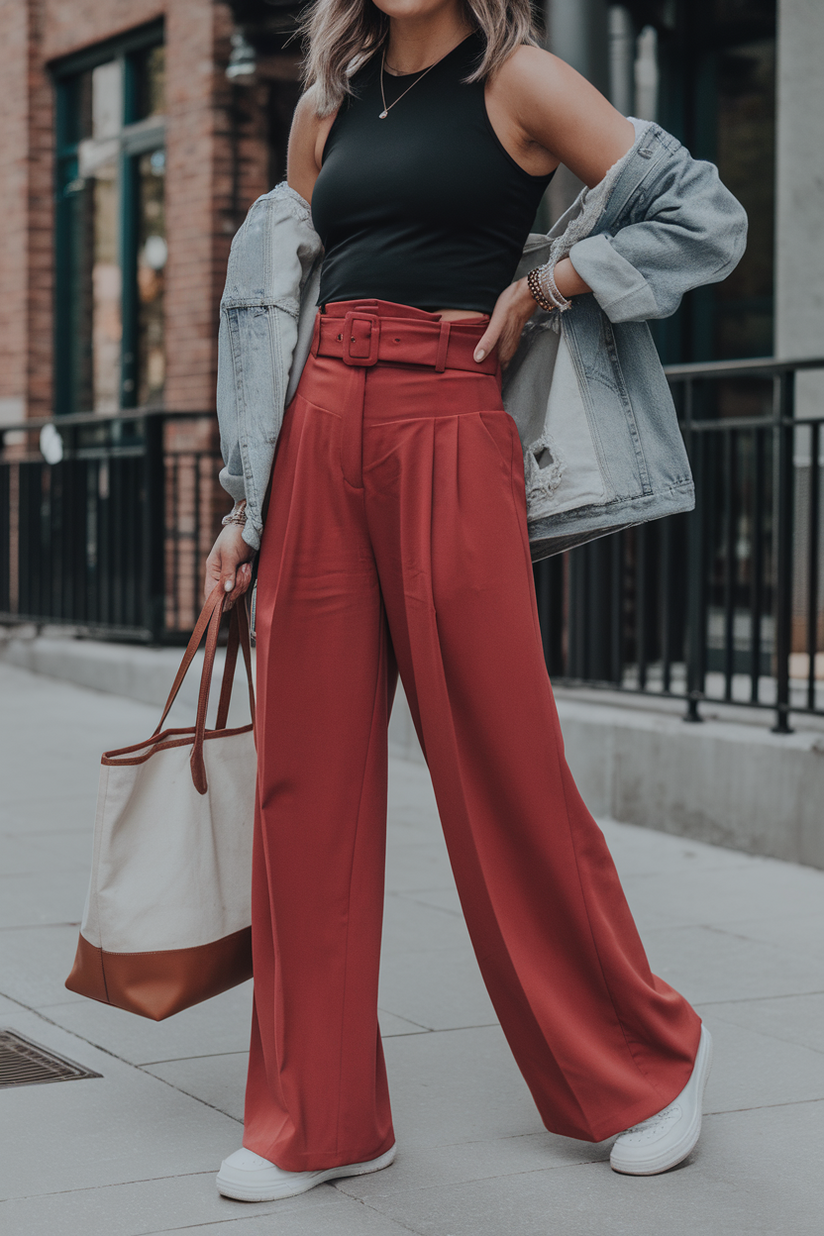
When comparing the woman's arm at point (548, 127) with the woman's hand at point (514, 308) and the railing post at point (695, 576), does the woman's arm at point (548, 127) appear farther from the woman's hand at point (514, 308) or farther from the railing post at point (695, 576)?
the railing post at point (695, 576)

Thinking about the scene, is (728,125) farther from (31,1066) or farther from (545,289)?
(31,1066)

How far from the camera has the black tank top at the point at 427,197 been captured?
8.36 ft

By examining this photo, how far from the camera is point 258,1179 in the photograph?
257cm

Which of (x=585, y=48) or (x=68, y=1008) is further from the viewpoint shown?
(x=585, y=48)

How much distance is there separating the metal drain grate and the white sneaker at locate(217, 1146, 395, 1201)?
65 cm

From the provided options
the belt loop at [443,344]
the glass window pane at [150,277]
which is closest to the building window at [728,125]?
the glass window pane at [150,277]

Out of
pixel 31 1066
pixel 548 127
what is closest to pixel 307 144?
pixel 548 127

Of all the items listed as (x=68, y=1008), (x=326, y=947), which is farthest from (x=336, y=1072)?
(x=68, y=1008)

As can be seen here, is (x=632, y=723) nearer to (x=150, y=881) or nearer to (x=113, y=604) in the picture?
(x=150, y=881)

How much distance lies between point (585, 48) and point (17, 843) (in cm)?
357

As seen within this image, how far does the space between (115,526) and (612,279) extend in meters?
6.63

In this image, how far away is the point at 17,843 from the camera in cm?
535

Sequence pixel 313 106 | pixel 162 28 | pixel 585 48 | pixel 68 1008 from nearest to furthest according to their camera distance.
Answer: pixel 313 106
pixel 68 1008
pixel 585 48
pixel 162 28

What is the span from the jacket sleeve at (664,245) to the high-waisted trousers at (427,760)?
0.74 ft
